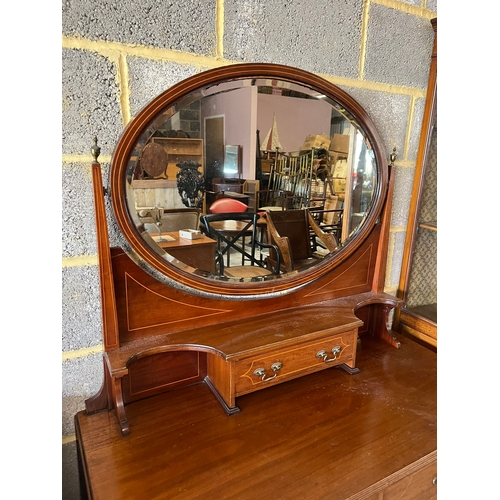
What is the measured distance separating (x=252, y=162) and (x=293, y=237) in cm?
26

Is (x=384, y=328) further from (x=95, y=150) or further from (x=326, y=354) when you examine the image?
(x=95, y=150)

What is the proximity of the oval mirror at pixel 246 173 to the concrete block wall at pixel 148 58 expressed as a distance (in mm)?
52

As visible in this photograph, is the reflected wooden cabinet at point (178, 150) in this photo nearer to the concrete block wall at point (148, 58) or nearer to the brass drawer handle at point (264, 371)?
the concrete block wall at point (148, 58)

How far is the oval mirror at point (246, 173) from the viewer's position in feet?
3.09

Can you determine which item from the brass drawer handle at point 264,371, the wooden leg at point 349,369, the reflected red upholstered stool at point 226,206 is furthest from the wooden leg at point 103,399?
the wooden leg at point 349,369

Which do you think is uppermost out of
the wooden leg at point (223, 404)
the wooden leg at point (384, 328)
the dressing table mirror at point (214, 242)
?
the dressing table mirror at point (214, 242)

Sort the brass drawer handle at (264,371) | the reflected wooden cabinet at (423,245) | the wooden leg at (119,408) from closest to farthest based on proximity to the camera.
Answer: the wooden leg at (119,408) → the brass drawer handle at (264,371) → the reflected wooden cabinet at (423,245)

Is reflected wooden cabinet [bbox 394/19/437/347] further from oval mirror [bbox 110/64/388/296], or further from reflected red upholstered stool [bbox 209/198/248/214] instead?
reflected red upholstered stool [bbox 209/198/248/214]

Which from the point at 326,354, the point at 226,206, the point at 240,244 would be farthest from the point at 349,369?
the point at 226,206

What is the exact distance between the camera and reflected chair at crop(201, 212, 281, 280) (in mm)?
1056

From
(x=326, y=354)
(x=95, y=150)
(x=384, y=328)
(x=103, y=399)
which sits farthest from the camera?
(x=384, y=328)

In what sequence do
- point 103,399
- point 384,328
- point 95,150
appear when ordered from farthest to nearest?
point 384,328 < point 103,399 < point 95,150

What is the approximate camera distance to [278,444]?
919mm
